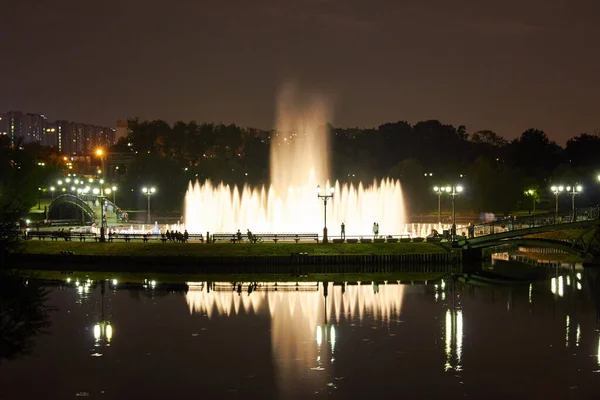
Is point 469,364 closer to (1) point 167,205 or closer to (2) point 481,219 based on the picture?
(2) point 481,219

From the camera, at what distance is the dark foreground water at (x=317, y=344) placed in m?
33.3

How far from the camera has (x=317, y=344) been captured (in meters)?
40.4

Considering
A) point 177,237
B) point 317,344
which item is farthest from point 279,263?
point 317,344

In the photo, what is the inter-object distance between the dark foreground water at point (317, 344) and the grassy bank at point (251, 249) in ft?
36.7

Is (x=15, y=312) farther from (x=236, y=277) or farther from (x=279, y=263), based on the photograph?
(x=279, y=263)

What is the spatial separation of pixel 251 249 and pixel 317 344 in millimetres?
30335

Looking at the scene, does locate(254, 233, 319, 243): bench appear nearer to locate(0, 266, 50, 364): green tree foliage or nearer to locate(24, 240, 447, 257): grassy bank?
locate(24, 240, 447, 257): grassy bank

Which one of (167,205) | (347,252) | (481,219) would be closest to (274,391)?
(347,252)

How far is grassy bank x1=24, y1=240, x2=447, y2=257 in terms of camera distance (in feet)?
228

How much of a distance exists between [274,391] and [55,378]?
9.23m

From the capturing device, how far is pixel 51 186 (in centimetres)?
14000

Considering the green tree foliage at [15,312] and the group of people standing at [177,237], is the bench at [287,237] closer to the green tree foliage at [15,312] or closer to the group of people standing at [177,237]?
the group of people standing at [177,237]

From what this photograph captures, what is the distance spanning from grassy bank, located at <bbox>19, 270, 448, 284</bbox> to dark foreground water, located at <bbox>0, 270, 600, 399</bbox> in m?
4.33

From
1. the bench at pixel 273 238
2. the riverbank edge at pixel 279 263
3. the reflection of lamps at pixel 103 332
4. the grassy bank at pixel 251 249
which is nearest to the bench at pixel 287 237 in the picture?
the bench at pixel 273 238
